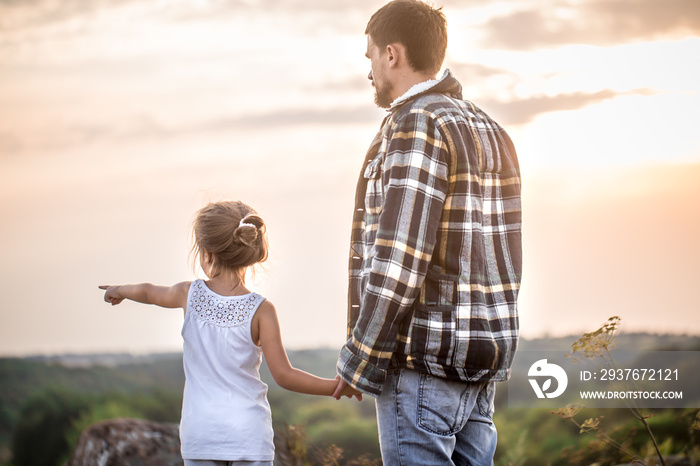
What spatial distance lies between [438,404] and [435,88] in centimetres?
86

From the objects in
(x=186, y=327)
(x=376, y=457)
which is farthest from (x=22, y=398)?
(x=186, y=327)

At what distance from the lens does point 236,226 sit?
7.02 feet

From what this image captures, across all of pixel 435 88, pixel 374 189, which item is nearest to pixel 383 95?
pixel 435 88

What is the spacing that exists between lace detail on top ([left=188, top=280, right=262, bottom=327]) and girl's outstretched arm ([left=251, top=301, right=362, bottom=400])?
0.03m

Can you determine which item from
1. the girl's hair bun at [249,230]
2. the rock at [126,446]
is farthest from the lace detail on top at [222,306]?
the rock at [126,446]

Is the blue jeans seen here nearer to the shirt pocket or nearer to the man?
the man

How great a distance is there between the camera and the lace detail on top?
6.75 feet

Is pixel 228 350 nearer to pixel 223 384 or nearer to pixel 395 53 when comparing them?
pixel 223 384

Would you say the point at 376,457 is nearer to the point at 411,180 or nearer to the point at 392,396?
the point at 392,396

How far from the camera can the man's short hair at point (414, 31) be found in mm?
1895

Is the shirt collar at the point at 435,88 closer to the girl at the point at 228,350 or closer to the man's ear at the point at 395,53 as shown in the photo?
the man's ear at the point at 395,53

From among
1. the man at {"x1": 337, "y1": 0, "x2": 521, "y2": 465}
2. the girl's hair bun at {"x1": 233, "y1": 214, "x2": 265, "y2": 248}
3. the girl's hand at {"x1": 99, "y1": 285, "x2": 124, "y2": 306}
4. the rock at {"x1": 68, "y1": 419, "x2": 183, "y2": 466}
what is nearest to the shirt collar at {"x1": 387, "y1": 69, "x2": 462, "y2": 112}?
the man at {"x1": 337, "y1": 0, "x2": 521, "y2": 465}

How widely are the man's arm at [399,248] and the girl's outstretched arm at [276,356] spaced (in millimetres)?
350

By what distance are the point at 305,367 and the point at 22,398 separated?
1.98 meters
